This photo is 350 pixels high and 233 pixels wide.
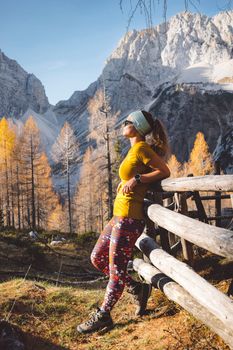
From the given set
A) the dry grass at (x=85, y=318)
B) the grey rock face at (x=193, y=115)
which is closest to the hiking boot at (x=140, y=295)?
the dry grass at (x=85, y=318)

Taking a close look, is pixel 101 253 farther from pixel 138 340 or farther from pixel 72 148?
pixel 72 148

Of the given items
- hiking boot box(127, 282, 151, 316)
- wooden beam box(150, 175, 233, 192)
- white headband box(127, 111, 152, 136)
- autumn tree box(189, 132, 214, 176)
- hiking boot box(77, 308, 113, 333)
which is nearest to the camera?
wooden beam box(150, 175, 233, 192)

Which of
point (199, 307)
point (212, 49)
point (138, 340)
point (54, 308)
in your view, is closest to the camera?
point (199, 307)

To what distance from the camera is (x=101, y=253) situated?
4.46 m

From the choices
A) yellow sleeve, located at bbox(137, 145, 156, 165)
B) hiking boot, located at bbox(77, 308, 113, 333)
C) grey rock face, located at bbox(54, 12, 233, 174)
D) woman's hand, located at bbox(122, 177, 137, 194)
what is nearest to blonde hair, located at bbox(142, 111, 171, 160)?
yellow sleeve, located at bbox(137, 145, 156, 165)

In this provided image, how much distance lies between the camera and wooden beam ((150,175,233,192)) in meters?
3.31

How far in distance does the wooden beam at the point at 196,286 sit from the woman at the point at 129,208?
47 centimetres

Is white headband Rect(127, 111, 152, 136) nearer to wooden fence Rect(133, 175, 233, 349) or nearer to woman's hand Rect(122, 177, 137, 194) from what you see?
woman's hand Rect(122, 177, 137, 194)

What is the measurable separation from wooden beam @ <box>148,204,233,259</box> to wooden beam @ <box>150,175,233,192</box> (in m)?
0.30

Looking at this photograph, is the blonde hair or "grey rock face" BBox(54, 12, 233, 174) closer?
the blonde hair

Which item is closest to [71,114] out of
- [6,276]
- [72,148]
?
[72,148]

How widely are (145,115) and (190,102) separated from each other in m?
101

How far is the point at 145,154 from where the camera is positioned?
418 cm

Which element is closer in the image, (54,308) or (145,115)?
(145,115)
